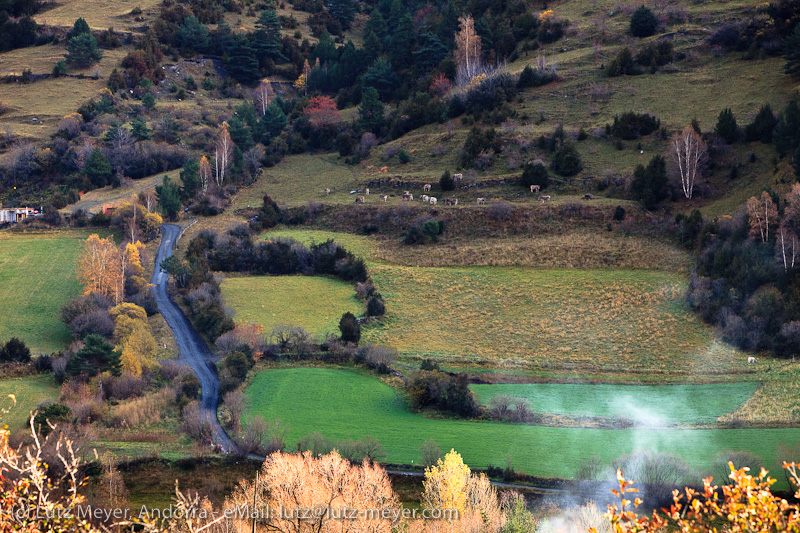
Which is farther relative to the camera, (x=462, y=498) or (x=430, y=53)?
(x=430, y=53)

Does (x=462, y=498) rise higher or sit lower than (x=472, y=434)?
higher

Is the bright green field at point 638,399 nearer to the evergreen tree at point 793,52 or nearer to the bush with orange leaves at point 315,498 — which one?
the bush with orange leaves at point 315,498

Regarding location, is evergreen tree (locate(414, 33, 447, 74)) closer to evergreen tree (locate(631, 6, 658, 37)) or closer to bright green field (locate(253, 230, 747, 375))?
evergreen tree (locate(631, 6, 658, 37))

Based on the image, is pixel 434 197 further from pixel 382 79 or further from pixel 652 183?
pixel 382 79

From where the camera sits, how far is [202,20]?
121000mm

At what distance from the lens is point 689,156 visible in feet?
207

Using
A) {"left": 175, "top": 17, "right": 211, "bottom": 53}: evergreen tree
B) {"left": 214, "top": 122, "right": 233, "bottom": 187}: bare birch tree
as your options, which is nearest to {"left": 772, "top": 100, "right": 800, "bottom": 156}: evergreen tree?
{"left": 214, "top": 122, "right": 233, "bottom": 187}: bare birch tree

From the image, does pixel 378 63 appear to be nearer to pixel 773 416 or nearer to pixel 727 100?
pixel 727 100

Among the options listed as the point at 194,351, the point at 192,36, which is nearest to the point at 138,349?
the point at 194,351

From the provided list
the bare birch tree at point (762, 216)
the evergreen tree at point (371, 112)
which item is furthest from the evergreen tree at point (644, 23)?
the bare birch tree at point (762, 216)

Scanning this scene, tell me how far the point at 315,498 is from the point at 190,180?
61.1m

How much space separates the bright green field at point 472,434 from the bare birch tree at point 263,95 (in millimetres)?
70298

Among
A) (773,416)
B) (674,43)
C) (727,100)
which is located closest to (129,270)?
(773,416)

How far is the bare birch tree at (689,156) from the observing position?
6306cm
